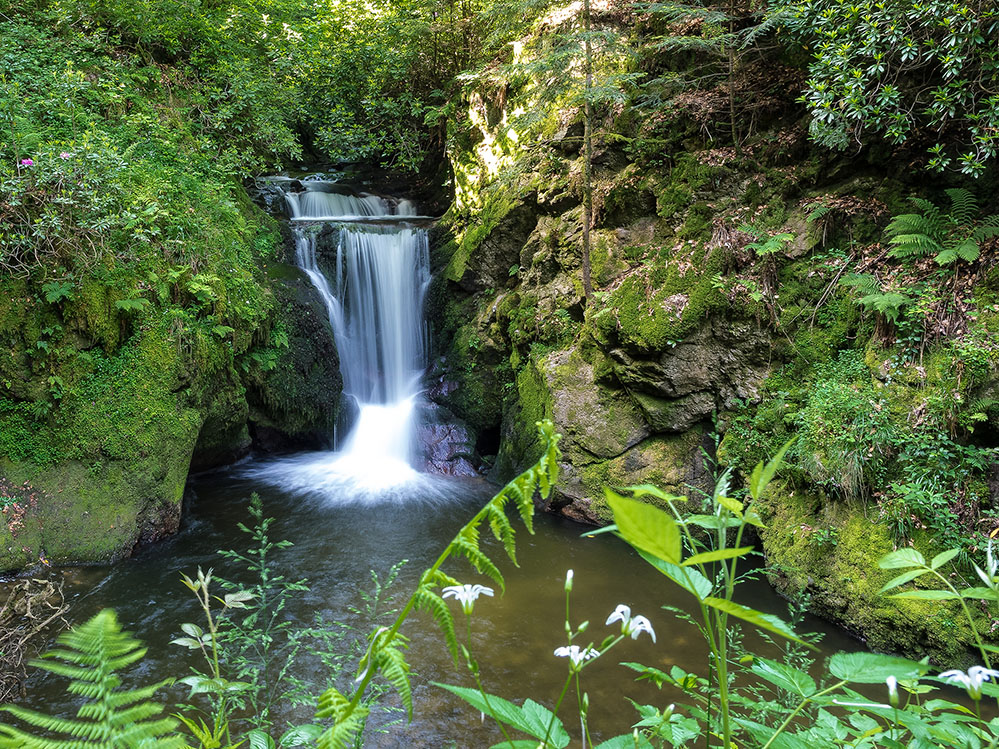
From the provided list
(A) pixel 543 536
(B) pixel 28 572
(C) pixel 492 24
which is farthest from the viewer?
(C) pixel 492 24

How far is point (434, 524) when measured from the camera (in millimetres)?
7020

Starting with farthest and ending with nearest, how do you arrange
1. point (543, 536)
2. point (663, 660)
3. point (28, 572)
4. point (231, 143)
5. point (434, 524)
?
1. point (231, 143)
2. point (434, 524)
3. point (543, 536)
4. point (28, 572)
5. point (663, 660)

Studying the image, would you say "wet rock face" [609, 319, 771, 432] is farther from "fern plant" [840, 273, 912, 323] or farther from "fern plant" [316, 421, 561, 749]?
"fern plant" [316, 421, 561, 749]

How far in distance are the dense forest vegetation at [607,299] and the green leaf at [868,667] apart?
0.97 m

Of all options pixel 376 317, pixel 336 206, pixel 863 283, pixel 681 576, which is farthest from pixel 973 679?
pixel 336 206

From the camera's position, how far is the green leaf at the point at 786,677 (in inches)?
51.1

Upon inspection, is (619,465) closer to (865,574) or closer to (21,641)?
(865,574)

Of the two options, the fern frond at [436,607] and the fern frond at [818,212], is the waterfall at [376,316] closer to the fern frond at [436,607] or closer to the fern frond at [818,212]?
the fern frond at [818,212]

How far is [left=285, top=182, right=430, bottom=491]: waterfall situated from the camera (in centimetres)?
990

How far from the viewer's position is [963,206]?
5340 millimetres

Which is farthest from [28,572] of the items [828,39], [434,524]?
[828,39]

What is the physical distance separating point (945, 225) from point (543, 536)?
5191 millimetres

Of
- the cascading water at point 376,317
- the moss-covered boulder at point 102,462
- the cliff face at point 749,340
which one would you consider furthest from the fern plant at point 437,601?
the cascading water at point 376,317

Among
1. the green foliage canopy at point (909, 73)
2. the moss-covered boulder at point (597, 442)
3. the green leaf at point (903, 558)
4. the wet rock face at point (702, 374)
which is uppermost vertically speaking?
the green foliage canopy at point (909, 73)
